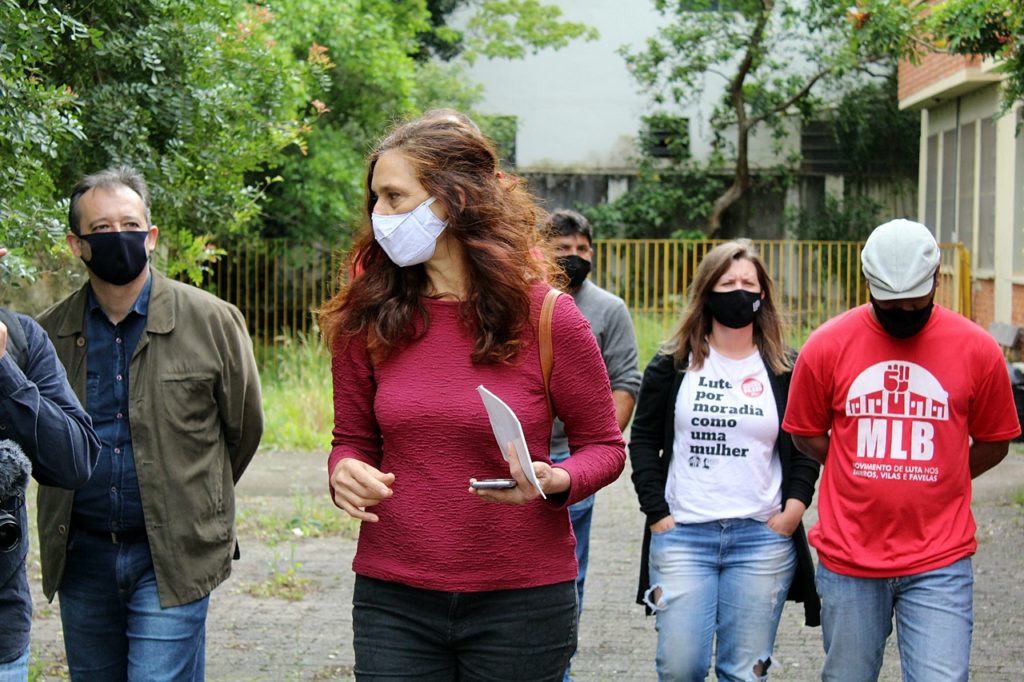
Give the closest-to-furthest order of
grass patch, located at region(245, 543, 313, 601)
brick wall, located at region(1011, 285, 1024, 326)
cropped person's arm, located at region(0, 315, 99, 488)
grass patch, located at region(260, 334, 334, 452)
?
1. cropped person's arm, located at region(0, 315, 99, 488)
2. grass patch, located at region(245, 543, 313, 601)
3. grass patch, located at region(260, 334, 334, 452)
4. brick wall, located at region(1011, 285, 1024, 326)

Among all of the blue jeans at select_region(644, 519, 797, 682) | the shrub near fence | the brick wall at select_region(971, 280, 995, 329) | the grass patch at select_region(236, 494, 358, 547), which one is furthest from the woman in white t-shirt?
the shrub near fence

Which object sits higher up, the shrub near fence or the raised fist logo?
the raised fist logo

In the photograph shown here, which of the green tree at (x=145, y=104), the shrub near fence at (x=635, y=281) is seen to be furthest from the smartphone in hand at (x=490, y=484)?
the shrub near fence at (x=635, y=281)

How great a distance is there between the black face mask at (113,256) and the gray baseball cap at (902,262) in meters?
2.40

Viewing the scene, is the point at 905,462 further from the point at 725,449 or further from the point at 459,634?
the point at 459,634

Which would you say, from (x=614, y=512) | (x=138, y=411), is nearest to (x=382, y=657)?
(x=138, y=411)

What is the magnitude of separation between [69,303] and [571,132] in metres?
24.8

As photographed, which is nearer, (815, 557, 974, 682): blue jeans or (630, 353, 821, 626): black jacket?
(815, 557, 974, 682): blue jeans

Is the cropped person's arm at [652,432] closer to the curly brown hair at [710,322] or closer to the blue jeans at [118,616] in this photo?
the curly brown hair at [710,322]

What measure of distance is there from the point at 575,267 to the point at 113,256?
2.33 meters

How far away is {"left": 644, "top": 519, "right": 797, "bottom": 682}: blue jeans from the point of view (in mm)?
5133

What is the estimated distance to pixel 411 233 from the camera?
3387mm

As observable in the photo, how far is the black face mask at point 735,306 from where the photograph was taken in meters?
5.39

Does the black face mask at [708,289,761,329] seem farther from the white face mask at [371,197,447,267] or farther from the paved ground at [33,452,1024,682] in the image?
the white face mask at [371,197,447,267]
